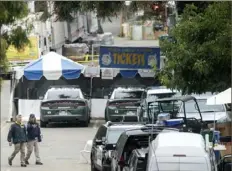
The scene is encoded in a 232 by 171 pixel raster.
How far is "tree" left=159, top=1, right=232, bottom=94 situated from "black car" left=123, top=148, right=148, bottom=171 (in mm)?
4153

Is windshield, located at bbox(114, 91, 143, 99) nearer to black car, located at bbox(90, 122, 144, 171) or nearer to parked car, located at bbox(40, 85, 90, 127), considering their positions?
parked car, located at bbox(40, 85, 90, 127)

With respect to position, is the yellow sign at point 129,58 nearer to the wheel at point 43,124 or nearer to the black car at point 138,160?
the wheel at point 43,124

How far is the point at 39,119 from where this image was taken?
1403 inches

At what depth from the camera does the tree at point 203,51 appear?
2044 centimetres

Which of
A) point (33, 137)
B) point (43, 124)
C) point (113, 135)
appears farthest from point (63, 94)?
point (113, 135)

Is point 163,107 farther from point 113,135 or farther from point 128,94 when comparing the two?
point 128,94

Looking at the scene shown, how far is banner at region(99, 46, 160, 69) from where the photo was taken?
3503 centimetres

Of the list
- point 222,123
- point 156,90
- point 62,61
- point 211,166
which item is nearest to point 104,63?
point 62,61

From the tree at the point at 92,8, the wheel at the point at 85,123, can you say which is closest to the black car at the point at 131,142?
the tree at the point at 92,8

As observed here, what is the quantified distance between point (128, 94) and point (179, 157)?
1942cm

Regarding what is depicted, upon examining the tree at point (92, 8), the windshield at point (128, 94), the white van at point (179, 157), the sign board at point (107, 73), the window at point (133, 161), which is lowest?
the windshield at point (128, 94)

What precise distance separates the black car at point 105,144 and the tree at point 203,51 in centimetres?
168

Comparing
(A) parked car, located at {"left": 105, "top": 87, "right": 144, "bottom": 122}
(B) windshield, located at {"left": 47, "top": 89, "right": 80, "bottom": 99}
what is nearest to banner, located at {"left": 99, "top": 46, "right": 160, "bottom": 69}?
(B) windshield, located at {"left": 47, "top": 89, "right": 80, "bottom": 99}

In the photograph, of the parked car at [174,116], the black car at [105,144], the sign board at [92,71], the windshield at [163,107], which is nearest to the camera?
the black car at [105,144]
